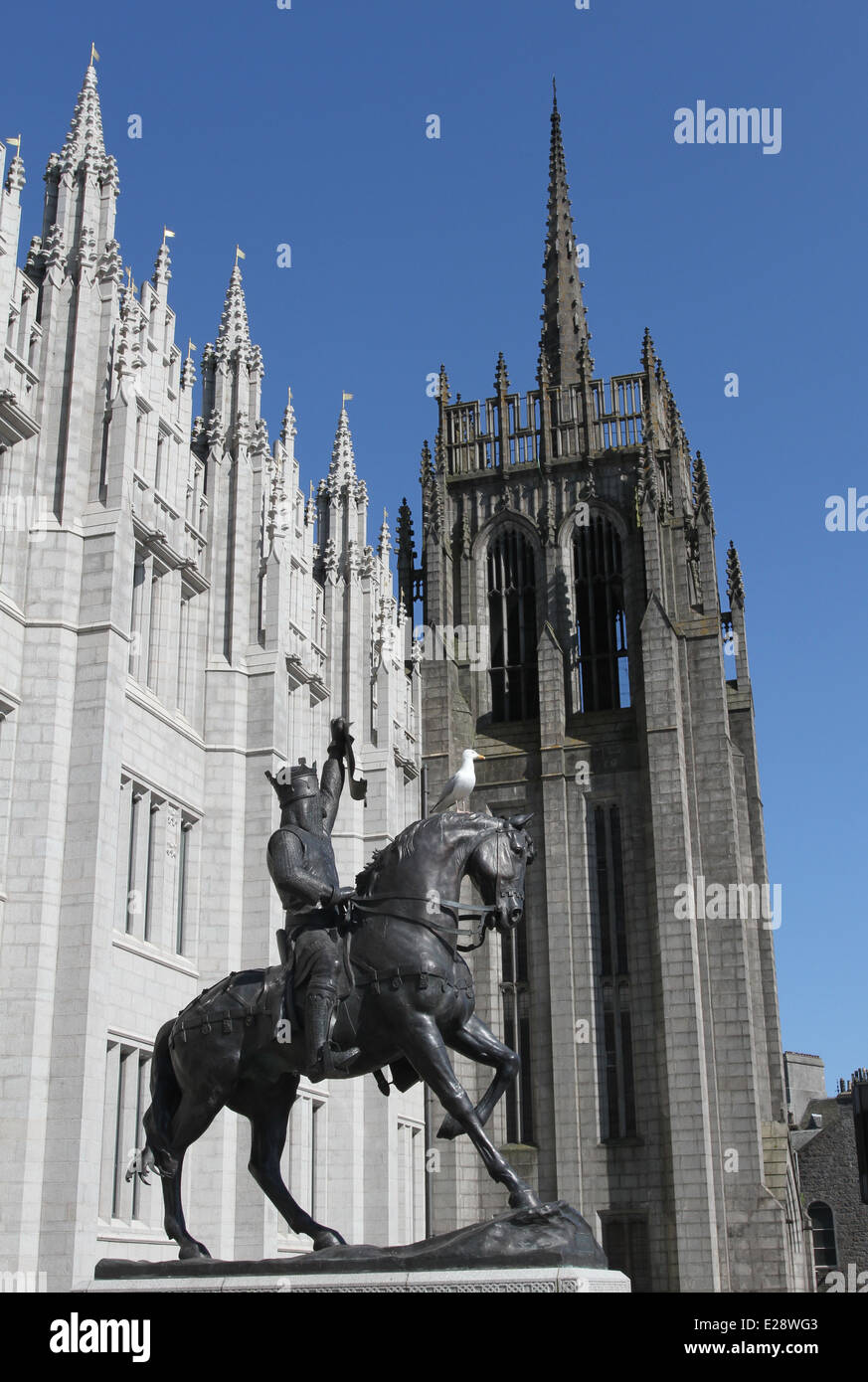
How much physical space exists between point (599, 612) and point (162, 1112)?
37476 mm

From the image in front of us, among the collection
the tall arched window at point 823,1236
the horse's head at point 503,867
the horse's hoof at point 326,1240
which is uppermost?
the horse's head at point 503,867

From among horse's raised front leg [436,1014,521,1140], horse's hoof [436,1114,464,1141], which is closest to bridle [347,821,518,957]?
horse's raised front leg [436,1014,521,1140]

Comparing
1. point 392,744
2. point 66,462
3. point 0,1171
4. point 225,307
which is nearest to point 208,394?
point 225,307

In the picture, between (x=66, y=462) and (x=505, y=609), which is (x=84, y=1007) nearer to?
(x=66, y=462)

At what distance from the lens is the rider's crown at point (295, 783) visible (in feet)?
46.2

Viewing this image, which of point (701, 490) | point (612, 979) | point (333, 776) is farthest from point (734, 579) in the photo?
point (333, 776)

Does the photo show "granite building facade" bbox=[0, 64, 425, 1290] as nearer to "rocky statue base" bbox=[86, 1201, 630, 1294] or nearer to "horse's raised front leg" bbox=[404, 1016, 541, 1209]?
"rocky statue base" bbox=[86, 1201, 630, 1294]

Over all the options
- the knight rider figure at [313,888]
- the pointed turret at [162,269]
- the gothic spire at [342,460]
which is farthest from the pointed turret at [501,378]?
the knight rider figure at [313,888]

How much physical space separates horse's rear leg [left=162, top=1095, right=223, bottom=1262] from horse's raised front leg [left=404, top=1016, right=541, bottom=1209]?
209 centimetres

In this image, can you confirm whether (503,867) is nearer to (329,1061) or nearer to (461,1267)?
(329,1061)

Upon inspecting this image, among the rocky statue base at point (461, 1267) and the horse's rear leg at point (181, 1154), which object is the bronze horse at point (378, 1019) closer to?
the horse's rear leg at point (181, 1154)

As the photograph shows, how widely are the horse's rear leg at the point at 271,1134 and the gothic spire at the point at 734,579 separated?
42473 mm

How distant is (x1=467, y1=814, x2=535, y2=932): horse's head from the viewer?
12.7 m
